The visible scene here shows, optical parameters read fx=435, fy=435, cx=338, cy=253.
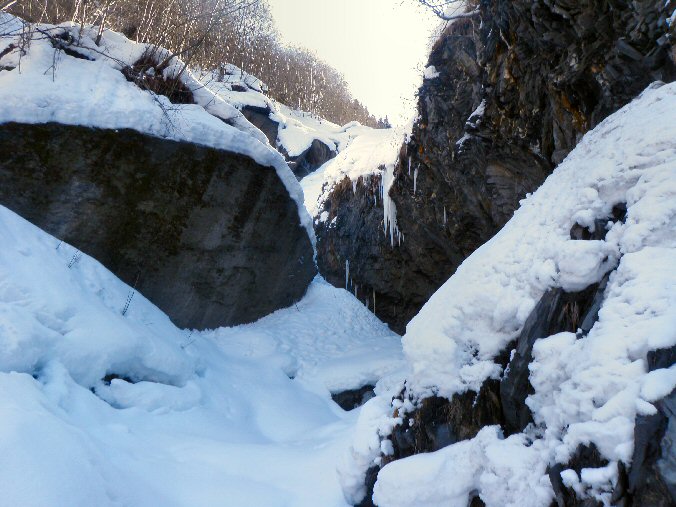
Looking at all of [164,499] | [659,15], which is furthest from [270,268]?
[659,15]

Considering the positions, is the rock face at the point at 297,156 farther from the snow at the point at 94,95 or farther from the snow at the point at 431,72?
the snow at the point at 94,95

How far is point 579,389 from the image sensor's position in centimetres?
195

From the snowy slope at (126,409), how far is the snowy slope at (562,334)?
36.1 inches

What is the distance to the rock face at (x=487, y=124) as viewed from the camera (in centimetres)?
380

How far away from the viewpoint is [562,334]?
2262 mm

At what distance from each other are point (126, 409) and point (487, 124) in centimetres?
546

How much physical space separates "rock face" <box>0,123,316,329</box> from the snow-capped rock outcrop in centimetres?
1

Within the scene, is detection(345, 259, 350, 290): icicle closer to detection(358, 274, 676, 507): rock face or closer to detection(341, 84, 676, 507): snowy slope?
detection(341, 84, 676, 507): snowy slope

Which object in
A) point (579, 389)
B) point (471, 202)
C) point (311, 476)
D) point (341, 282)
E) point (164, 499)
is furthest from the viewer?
point (341, 282)

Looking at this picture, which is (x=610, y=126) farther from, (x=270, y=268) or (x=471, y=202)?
(x=270, y=268)

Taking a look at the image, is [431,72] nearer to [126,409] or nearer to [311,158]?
[126,409]

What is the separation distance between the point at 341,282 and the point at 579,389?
920 cm

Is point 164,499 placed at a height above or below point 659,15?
below

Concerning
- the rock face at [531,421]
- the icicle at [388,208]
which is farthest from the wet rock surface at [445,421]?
the icicle at [388,208]
